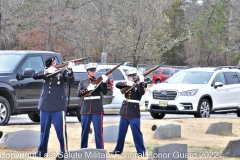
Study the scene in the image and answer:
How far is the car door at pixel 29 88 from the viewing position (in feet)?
54.2

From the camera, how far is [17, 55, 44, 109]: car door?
16516 millimetres

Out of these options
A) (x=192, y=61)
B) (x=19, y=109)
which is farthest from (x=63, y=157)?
(x=192, y=61)

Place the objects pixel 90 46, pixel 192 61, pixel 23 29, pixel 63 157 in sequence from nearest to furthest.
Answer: pixel 63 157
pixel 23 29
pixel 90 46
pixel 192 61

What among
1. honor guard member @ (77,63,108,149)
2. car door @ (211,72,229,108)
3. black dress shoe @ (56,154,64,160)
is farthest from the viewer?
car door @ (211,72,229,108)

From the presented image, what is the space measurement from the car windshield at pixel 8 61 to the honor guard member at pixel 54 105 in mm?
5034

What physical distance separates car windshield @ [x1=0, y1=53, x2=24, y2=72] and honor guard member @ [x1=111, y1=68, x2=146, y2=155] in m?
4.96

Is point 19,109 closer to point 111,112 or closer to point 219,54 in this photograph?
point 111,112

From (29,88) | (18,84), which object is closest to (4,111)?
(18,84)

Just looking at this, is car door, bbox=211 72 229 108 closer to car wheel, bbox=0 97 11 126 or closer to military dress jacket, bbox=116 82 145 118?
car wheel, bbox=0 97 11 126

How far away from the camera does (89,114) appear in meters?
11.8

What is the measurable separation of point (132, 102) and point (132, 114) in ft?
0.81

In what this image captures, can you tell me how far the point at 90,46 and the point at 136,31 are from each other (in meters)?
10.5

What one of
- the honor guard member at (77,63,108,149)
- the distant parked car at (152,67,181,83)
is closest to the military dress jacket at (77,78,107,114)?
the honor guard member at (77,63,108,149)

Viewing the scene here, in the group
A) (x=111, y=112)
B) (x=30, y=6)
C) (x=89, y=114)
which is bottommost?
(x=111, y=112)
